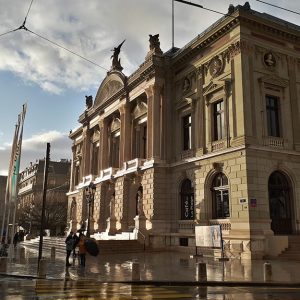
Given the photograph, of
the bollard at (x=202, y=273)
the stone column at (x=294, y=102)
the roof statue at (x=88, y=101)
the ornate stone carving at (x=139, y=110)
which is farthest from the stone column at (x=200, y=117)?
the roof statue at (x=88, y=101)

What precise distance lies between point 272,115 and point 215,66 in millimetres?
5708

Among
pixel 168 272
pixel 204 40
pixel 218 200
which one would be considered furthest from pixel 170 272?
pixel 204 40

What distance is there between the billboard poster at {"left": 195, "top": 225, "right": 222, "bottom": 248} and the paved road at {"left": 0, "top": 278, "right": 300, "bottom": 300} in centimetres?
878

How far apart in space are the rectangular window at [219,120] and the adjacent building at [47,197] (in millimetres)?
47565

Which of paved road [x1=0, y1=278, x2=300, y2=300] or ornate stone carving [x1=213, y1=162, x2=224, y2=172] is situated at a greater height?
ornate stone carving [x1=213, y1=162, x2=224, y2=172]

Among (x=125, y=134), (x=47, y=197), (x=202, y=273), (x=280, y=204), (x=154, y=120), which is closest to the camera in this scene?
(x=202, y=273)

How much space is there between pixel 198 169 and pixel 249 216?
21.9ft

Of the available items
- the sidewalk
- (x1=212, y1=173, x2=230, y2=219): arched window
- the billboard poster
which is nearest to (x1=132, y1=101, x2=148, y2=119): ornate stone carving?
(x1=212, y1=173, x2=230, y2=219): arched window

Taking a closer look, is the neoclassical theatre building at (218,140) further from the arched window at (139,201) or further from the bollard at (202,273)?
the bollard at (202,273)

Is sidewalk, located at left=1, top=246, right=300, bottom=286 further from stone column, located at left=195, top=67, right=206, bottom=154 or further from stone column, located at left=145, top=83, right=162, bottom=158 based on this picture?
stone column, located at left=145, top=83, right=162, bottom=158

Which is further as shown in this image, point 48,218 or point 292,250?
point 48,218

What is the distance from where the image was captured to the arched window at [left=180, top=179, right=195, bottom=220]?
104 ft

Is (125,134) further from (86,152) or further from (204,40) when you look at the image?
(204,40)

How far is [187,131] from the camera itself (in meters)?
33.8
